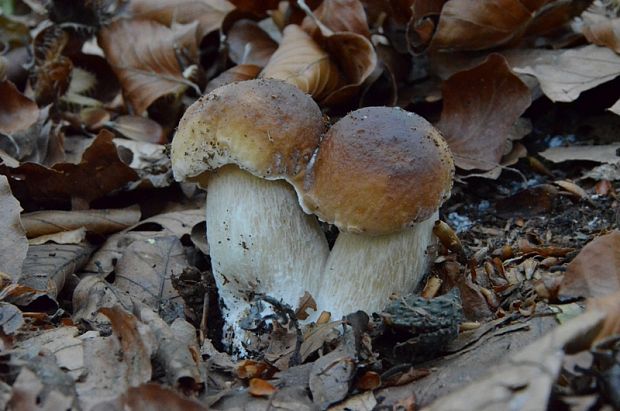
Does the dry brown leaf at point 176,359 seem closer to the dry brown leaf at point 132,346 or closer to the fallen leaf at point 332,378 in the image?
the dry brown leaf at point 132,346

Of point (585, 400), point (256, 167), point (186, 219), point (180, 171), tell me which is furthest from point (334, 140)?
point (186, 219)

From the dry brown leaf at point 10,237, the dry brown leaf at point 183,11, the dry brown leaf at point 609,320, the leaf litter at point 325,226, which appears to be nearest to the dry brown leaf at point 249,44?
the leaf litter at point 325,226

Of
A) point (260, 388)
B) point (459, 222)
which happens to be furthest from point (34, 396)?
point (459, 222)

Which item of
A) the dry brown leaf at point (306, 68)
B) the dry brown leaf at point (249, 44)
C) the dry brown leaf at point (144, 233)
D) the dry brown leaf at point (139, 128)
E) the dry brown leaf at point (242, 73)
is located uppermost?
the dry brown leaf at point (306, 68)

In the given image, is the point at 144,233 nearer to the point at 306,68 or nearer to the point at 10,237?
the point at 10,237

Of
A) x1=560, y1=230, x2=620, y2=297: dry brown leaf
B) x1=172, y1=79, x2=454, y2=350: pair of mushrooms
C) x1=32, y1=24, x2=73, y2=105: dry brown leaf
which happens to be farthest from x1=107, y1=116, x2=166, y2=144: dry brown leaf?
x1=560, y1=230, x2=620, y2=297: dry brown leaf

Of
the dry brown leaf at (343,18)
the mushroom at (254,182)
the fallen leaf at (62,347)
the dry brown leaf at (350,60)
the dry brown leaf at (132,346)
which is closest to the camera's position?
the dry brown leaf at (132,346)
